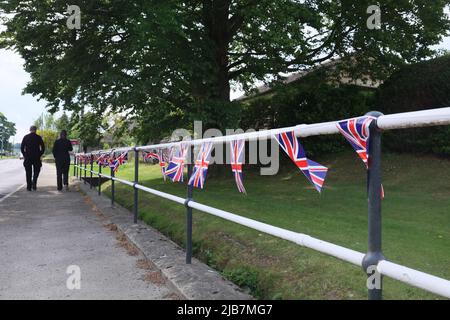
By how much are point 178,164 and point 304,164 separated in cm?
268

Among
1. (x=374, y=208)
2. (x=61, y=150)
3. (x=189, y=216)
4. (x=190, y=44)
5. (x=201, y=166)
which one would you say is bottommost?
(x=189, y=216)

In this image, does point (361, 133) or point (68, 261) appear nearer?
point (361, 133)

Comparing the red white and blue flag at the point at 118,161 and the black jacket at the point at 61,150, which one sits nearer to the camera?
the red white and blue flag at the point at 118,161

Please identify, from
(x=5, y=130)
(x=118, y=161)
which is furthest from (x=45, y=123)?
(x=118, y=161)

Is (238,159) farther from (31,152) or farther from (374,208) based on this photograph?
(31,152)

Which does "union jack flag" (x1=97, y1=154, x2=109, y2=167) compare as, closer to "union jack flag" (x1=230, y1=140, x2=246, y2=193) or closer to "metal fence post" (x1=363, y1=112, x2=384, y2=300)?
"union jack flag" (x1=230, y1=140, x2=246, y2=193)

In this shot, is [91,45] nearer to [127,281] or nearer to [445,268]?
[127,281]

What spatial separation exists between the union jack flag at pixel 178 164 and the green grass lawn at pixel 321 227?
2.98 ft

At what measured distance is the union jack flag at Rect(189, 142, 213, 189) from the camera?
165 inches

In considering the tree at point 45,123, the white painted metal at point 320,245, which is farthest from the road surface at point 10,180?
the tree at point 45,123

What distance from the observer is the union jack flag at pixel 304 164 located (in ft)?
8.06

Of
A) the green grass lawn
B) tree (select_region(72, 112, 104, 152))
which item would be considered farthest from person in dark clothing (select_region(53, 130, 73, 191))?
tree (select_region(72, 112, 104, 152))

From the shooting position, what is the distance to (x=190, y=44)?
12.2 m

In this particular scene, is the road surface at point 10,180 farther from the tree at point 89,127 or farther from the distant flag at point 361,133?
the distant flag at point 361,133
